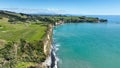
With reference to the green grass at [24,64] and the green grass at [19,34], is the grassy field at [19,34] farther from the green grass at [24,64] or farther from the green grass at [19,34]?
the green grass at [24,64]

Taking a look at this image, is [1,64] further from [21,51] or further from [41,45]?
[41,45]

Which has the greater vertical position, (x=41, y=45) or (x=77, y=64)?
(x=41, y=45)

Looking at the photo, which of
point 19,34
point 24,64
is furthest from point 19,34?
point 24,64

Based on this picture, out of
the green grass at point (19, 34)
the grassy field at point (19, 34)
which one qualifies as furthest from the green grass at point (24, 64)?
the grassy field at point (19, 34)

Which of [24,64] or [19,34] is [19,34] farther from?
[24,64]

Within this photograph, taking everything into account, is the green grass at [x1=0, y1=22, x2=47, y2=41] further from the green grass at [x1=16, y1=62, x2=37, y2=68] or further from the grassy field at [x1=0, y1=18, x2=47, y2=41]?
the green grass at [x1=16, y1=62, x2=37, y2=68]

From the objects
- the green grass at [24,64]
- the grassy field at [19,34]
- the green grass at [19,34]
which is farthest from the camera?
the grassy field at [19,34]

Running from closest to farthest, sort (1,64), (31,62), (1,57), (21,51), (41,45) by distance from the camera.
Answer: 1. (1,64)
2. (1,57)
3. (31,62)
4. (21,51)
5. (41,45)

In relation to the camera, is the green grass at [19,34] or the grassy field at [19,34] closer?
the green grass at [19,34]

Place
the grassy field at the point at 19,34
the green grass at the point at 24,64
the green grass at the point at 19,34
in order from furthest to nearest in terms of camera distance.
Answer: the grassy field at the point at 19,34 → the green grass at the point at 19,34 → the green grass at the point at 24,64

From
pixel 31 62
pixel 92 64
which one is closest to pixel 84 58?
pixel 92 64

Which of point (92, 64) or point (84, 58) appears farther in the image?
point (84, 58)
